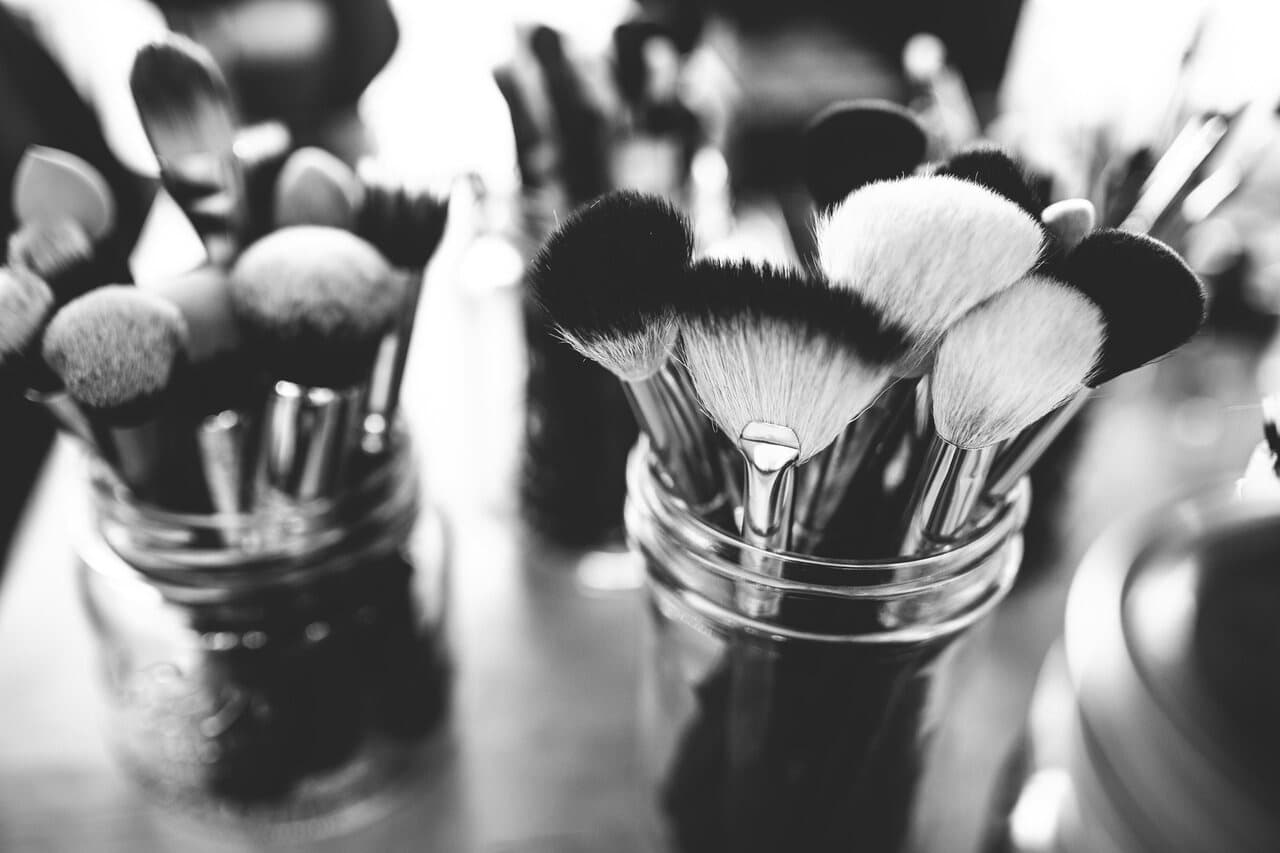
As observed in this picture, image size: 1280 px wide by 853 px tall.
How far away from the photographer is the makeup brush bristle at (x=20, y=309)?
11.0 inches

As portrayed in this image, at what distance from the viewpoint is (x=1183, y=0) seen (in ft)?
2.51

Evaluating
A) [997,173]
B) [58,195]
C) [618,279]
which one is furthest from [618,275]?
[58,195]

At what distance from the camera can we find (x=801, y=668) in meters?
0.28

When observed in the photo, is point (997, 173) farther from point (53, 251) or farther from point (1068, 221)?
point (53, 251)

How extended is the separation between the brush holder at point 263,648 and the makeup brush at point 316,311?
1.9 inches

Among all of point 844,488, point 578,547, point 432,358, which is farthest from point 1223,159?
point 432,358

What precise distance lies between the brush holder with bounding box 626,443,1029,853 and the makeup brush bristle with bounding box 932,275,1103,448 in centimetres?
5

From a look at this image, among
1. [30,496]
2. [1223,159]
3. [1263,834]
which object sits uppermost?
[1223,159]

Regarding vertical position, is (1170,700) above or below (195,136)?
below

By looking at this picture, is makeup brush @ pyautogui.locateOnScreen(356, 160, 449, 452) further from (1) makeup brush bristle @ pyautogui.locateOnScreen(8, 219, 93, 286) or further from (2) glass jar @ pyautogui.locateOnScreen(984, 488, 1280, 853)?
(2) glass jar @ pyautogui.locateOnScreen(984, 488, 1280, 853)

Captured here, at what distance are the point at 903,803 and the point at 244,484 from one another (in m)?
0.25

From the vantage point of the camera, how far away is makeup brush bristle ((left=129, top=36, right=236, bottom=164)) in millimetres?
317

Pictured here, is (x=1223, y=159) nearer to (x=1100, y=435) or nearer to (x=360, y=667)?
(x=1100, y=435)

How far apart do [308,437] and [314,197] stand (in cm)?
8
